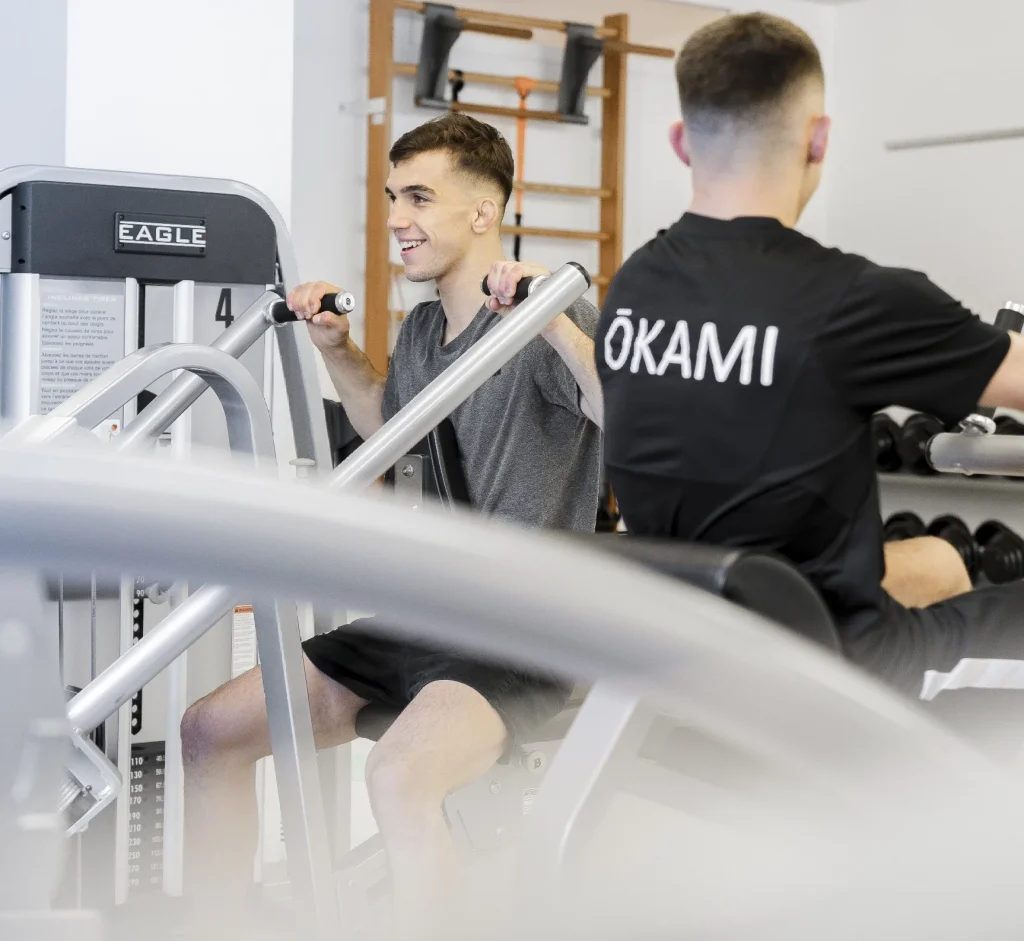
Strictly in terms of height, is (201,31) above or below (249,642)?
above

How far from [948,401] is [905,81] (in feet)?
17.4

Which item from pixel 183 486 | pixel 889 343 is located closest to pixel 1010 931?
pixel 183 486

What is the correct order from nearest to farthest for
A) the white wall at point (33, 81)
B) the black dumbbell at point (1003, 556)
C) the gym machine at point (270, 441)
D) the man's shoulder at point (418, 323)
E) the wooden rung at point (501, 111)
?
the gym machine at point (270, 441), the man's shoulder at point (418, 323), the white wall at point (33, 81), the black dumbbell at point (1003, 556), the wooden rung at point (501, 111)

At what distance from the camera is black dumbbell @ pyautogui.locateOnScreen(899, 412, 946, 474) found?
5383 millimetres

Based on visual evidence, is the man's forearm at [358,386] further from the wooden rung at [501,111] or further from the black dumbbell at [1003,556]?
the black dumbbell at [1003,556]

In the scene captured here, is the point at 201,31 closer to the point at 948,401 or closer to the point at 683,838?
the point at 948,401

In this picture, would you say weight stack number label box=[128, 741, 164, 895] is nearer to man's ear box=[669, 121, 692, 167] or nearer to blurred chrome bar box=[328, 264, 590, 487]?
blurred chrome bar box=[328, 264, 590, 487]

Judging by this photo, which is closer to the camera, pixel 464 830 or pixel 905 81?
pixel 464 830

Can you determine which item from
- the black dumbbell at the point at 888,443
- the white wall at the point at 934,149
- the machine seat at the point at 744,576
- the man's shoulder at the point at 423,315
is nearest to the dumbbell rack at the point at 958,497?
the black dumbbell at the point at 888,443

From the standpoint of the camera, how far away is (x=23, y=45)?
151 inches

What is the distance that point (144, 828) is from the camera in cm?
246

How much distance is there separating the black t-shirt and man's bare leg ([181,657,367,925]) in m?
0.84

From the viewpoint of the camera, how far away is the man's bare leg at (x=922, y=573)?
5.64ft

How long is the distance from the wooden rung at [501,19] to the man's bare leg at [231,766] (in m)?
3.79
